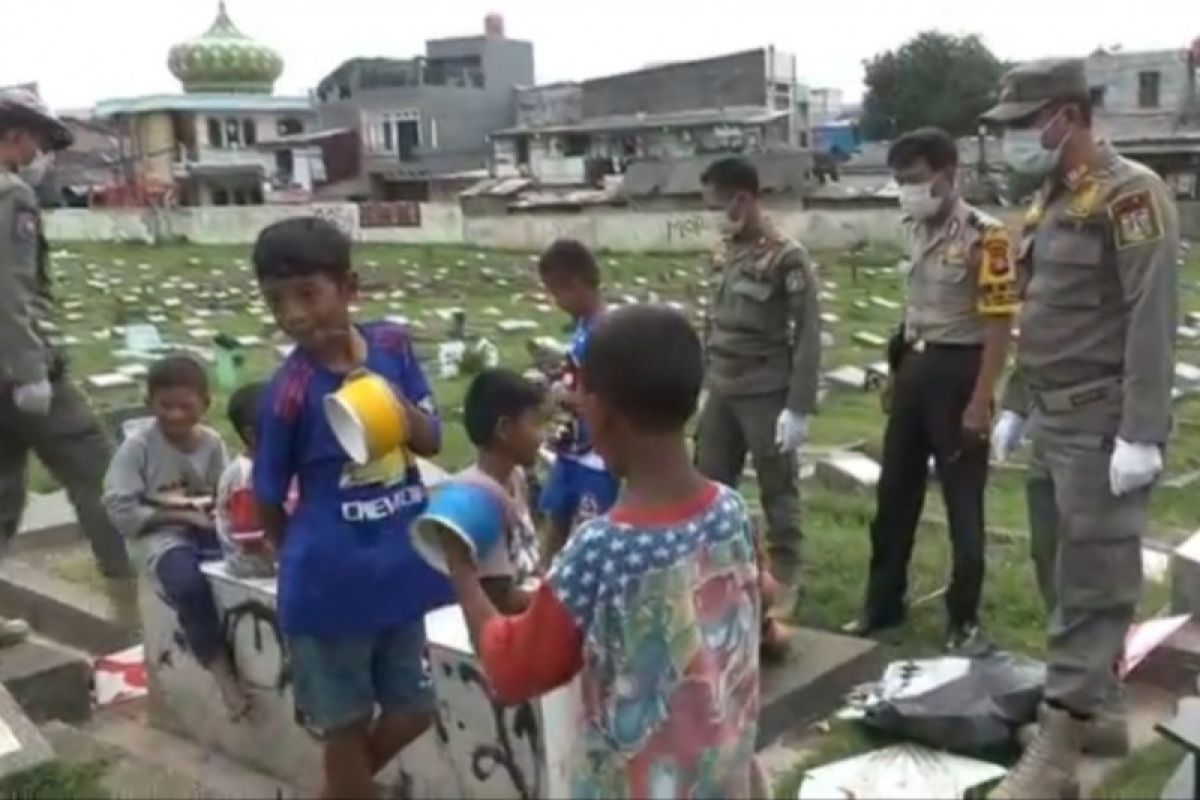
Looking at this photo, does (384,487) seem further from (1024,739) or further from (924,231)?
(924,231)

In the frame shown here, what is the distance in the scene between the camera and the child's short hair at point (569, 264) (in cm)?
408

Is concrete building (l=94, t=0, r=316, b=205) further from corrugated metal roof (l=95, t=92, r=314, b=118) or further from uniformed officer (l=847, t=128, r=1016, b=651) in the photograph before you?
uniformed officer (l=847, t=128, r=1016, b=651)

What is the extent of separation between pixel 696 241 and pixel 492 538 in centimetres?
2591

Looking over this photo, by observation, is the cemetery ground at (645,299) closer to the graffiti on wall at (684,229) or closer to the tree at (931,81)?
the graffiti on wall at (684,229)

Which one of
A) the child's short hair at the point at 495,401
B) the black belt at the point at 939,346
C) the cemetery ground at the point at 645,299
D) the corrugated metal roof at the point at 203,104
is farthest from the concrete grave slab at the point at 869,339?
the corrugated metal roof at the point at 203,104

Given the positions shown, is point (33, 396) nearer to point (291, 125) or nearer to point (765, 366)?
point (765, 366)

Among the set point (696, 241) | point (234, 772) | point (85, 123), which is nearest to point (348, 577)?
point (234, 772)

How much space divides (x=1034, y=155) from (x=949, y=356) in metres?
A: 1.02

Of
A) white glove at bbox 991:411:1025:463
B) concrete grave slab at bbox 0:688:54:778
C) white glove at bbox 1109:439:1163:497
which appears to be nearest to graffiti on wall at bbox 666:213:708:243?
white glove at bbox 991:411:1025:463

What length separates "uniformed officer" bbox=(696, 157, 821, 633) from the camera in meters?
4.78

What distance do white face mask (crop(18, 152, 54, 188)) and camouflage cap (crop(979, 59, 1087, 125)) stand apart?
9.99 feet

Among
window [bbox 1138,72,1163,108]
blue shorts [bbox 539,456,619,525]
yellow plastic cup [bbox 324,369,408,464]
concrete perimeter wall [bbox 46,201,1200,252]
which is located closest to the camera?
yellow plastic cup [bbox 324,369,408,464]

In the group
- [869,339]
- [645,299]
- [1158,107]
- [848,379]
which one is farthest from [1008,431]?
[1158,107]

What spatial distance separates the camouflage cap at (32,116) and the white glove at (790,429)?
251 centimetres
